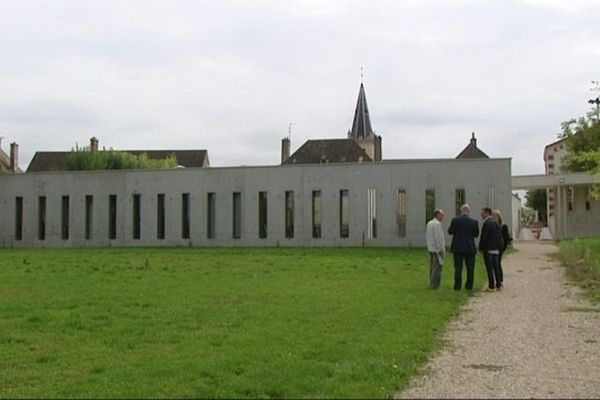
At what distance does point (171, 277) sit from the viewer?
19.1m

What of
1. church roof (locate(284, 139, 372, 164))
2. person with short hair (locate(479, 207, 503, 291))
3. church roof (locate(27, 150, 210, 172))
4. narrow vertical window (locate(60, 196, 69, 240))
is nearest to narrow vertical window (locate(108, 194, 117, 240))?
narrow vertical window (locate(60, 196, 69, 240))

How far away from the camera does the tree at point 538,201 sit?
312 ft

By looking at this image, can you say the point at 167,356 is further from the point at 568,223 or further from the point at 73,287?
the point at 568,223

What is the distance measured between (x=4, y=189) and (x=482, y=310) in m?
40.2

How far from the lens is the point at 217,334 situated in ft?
32.6

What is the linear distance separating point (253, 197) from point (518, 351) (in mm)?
34497

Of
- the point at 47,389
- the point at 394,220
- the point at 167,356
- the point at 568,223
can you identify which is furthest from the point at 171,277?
the point at 568,223

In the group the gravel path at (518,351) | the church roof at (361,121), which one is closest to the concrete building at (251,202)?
the gravel path at (518,351)

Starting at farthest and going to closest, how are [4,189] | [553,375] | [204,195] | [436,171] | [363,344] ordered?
[4,189] < [204,195] < [436,171] < [363,344] < [553,375]

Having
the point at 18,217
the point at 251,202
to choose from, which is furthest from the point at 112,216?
the point at 251,202

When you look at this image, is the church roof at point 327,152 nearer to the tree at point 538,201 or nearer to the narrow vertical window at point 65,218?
the tree at point 538,201

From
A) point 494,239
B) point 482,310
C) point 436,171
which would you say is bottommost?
point 482,310

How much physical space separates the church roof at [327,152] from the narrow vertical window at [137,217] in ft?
125

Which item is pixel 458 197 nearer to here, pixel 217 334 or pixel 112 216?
pixel 112 216
